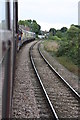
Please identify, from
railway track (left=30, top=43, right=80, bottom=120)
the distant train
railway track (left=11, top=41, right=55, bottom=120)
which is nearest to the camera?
the distant train

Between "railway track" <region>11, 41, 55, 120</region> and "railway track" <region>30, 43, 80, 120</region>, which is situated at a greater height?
"railway track" <region>11, 41, 55, 120</region>

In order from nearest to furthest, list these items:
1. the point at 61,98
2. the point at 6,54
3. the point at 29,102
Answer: the point at 6,54 → the point at 29,102 → the point at 61,98

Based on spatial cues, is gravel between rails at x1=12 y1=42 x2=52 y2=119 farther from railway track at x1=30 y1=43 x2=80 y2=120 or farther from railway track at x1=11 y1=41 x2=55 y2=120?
railway track at x1=30 y1=43 x2=80 y2=120

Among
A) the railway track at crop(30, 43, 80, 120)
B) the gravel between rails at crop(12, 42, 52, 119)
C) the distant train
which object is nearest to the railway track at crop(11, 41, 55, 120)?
the gravel between rails at crop(12, 42, 52, 119)

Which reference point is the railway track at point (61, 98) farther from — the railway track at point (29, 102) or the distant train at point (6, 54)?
the distant train at point (6, 54)

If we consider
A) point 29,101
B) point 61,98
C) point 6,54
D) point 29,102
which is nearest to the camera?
point 6,54

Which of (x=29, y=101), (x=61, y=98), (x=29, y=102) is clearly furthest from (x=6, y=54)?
(x=61, y=98)

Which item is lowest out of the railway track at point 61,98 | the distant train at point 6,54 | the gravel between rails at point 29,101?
the railway track at point 61,98

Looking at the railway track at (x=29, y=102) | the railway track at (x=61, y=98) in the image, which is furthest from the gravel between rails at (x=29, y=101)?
the railway track at (x=61, y=98)

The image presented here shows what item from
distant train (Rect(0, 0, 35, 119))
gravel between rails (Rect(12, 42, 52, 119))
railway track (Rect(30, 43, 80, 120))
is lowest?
railway track (Rect(30, 43, 80, 120))

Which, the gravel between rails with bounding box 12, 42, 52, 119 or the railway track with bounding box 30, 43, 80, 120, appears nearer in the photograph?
the gravel between rails with bounding box 12, 42, 52, 119

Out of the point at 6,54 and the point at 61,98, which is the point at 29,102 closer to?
the point at 61,98

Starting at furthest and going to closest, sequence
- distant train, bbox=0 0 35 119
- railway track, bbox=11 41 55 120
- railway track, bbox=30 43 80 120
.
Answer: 1. railway track, bbox=30 43 80 120
2. railway track, bbox=11 41 55 120
3. distant train, bbox=0 0 35 119

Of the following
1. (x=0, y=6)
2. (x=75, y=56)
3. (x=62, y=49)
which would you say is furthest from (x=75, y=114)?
(x=62, y=49)
